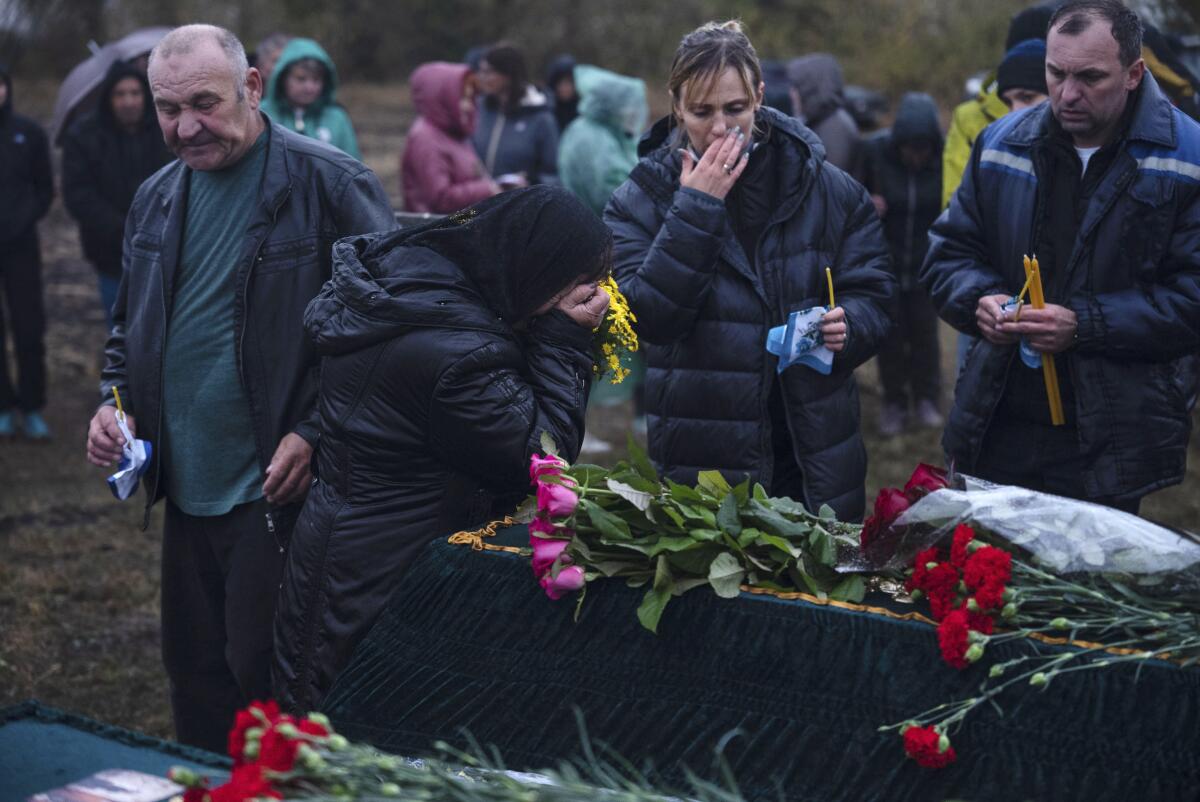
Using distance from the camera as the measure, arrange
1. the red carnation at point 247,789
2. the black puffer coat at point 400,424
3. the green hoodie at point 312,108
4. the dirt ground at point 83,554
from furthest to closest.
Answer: the green hoodie at point 312,108, the dirt ground at point 83,554, the black puffer coat at point 400,424, the red carnation at point 247,789

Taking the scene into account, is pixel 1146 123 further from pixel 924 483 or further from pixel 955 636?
pixel 955 636

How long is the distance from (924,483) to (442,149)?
207 inches

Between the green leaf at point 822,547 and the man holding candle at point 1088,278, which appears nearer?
the green leaf at point 822,547

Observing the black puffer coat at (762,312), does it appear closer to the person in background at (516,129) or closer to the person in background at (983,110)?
the person in background at (983,110)

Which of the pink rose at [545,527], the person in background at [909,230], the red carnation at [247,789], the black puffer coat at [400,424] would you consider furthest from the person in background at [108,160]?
the red carnation at [247,789]

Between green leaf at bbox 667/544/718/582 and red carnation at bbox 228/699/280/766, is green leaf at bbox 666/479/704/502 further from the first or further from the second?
red carnation at bbox 228/699/280/766

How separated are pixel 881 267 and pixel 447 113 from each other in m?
4.10

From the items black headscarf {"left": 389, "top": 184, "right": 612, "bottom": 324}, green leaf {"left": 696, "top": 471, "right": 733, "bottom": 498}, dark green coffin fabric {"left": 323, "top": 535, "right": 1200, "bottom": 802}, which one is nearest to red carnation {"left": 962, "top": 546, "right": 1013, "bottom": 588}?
dark green coffin fabric {"left": 323, "top": 535, "right": 1200, "bottom": 802}

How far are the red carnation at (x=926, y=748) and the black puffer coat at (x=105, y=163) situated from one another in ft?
20.2

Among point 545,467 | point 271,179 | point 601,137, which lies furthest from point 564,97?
point 545,467

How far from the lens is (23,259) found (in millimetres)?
8094

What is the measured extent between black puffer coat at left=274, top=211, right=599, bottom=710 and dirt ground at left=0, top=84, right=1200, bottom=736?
5.28 ft

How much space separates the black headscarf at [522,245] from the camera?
2885 mm

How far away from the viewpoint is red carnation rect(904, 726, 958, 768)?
217 centimetres
